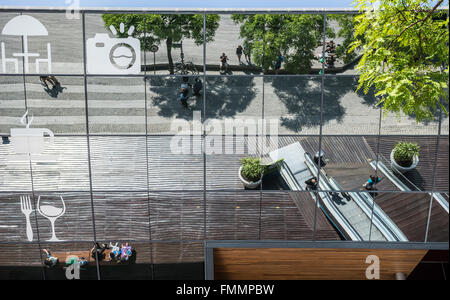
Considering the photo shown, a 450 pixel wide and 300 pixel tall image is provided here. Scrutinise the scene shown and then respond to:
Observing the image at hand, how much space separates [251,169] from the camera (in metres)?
13.4

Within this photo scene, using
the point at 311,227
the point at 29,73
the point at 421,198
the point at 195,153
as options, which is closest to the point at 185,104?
the point at 195,153

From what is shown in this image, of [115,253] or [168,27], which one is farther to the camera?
[115,253]

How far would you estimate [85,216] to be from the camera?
1394cm

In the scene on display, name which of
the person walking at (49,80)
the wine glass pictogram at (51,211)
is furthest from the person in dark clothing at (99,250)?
the person walking at (49,80)

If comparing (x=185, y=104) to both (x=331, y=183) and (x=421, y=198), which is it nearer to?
(x=331, y=183)

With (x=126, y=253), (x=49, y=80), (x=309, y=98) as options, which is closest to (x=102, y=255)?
(x=126, y=253)

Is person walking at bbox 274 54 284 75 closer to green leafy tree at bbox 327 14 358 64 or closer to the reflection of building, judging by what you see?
the reflection of building

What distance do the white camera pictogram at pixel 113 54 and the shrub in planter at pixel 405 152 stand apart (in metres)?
7.48

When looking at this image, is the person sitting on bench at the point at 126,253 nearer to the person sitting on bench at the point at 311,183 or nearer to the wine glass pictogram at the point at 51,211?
the wine glass pictogram at the point at 51,211

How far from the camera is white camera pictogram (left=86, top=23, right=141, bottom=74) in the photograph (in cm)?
1271

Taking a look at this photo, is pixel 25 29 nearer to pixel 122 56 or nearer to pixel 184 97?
pixel 122 56

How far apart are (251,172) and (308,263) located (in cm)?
350

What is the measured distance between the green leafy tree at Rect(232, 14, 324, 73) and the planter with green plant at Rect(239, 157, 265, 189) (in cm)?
266

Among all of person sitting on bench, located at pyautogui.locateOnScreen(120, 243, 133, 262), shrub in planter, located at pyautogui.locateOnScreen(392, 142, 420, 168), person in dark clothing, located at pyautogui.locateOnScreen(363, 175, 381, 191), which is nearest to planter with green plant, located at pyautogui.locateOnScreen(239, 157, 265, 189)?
person in dark clothing, located at pyautogui.locateOnScreen(363, 175, 381, 191)
